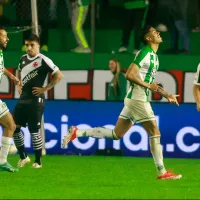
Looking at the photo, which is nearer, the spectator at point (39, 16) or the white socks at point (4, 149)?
the white socks at point (4, 149)

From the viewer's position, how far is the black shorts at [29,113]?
55.0ft

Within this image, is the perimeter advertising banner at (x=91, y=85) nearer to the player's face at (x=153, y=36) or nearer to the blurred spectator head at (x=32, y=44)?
the blurred spectator head at (x=32, y=44)

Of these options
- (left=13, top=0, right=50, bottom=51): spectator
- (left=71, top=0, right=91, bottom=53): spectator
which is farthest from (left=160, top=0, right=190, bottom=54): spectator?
(left=13, top=0, right=50, bottom=51): spectator

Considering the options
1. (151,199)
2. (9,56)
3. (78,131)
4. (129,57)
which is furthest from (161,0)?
(151,199)

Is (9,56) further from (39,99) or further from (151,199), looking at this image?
(151,199)

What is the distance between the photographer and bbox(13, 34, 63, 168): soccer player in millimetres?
16625

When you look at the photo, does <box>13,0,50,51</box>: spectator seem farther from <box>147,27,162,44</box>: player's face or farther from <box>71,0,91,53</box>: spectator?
<box>147,27,162,44</box>: player's face

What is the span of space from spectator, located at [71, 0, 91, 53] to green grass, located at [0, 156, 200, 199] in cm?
347

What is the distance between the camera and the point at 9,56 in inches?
835

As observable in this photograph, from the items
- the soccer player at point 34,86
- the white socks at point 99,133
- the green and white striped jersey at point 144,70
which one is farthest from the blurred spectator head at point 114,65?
the green and white striped jersey at point 144,70

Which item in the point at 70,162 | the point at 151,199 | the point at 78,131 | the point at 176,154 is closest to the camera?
the point at 151,199

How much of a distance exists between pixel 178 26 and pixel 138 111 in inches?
298

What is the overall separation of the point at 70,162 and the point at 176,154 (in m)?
2.76

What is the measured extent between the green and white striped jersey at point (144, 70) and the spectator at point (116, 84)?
19.5 feet
